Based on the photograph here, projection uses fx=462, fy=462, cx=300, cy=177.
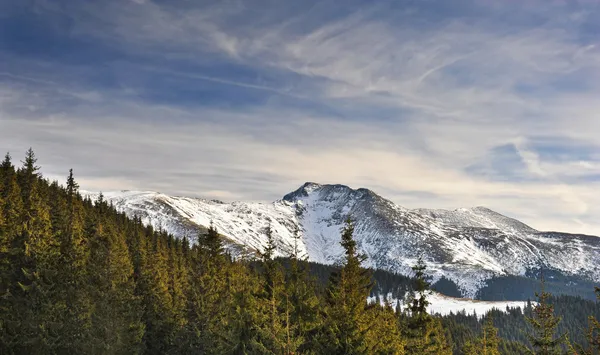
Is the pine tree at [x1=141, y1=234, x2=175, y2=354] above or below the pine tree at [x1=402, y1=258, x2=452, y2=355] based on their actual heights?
below

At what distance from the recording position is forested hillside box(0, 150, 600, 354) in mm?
24938

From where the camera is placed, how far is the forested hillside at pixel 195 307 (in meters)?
24.9

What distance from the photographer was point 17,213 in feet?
152

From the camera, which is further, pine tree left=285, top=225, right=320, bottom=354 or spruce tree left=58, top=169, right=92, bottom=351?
spruce tree left=58, top=169, right=92, bottom=351

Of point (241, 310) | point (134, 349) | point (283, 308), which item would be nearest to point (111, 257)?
point (134, 349)

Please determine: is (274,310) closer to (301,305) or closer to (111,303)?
(301,305)

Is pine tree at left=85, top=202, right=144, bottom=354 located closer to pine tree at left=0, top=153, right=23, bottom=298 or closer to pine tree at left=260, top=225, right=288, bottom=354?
pine tree at left=0, top=153, right=23, bottom=298

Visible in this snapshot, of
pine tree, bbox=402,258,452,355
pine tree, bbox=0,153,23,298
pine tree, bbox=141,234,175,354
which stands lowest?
pine tree, bbox=141,234,175,354

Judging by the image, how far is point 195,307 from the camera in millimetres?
53438

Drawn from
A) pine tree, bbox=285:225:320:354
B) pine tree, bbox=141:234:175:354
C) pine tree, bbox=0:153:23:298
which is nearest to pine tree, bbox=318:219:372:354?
pine tree, bbox=285:225:320:354

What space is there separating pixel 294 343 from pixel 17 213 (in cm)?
3772

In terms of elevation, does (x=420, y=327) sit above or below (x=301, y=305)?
below

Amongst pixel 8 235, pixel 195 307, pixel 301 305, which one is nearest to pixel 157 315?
pixel 195 307

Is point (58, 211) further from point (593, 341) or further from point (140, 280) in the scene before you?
point (593, 341)
